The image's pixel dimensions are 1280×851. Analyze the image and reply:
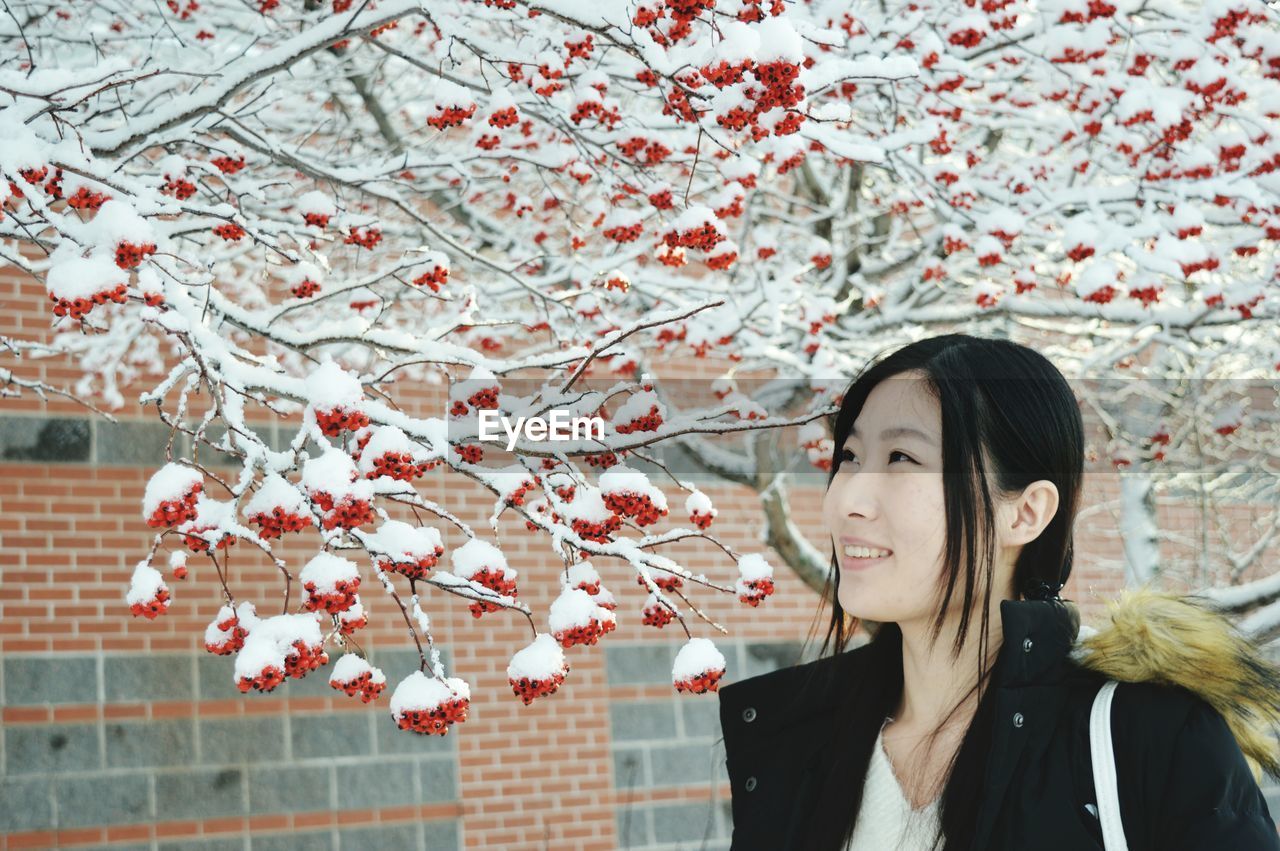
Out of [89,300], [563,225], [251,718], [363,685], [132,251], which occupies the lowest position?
[251,718]

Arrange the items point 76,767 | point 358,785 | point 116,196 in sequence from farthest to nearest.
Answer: point 358,785 < point 76,767 < point 116,196

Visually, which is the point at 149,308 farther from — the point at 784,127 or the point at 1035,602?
the point at 1035,602

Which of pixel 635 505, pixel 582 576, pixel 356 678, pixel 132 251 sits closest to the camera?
pixel 132 251

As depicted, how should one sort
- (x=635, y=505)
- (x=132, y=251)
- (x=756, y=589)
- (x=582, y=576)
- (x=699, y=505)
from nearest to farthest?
(x=132, y=251) < (x=635, y=505) < (x=582, y=576) < (x=756, y=589) < (x=699, y=505)

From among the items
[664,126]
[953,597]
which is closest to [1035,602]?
[953,597]

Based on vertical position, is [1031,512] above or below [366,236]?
below

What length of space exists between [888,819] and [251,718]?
572 cm

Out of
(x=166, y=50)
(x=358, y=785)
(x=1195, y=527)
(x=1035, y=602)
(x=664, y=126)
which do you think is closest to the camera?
(x=1035, y=602)

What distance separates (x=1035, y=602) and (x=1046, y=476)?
0.22m

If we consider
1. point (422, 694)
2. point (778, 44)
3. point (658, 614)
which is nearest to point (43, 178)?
point (422, 694)

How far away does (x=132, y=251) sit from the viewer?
2.61 m

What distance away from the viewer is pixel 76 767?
21.9 feet

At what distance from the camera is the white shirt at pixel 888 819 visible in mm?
1970

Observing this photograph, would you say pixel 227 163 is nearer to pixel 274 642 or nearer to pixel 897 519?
pixel 274 642
